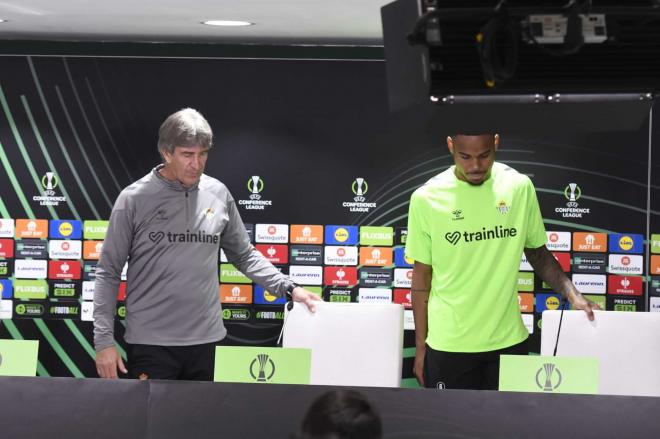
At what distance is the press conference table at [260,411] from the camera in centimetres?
260

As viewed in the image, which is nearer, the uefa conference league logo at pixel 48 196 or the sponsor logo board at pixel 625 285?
the sponsor logo board at pixel 625 285

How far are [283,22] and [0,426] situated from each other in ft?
9.13

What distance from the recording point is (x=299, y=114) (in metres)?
5.53

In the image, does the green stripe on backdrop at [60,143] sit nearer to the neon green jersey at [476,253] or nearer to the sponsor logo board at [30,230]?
the sponsor logo board at [30,230]

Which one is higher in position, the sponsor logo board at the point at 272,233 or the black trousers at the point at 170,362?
the sponsor logo board at the point at 272,233

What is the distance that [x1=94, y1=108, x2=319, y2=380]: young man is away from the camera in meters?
3.58

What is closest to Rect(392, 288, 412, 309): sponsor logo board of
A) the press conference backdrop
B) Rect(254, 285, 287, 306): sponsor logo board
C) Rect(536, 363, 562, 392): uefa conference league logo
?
the press conference backdrop

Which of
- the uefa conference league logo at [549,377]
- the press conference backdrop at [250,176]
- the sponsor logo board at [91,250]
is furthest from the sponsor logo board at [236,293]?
the uefa conference league logo at [549,377]

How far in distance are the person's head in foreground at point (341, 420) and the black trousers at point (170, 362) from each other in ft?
6.52

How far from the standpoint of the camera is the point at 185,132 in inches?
141

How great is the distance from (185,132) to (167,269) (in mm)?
503

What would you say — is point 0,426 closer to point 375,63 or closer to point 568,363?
point 568,363

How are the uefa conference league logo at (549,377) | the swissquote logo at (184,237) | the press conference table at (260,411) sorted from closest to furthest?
the press conference table at (260,411), the uefa conference league logo at (549,377), the swissquote logo at (184,237)

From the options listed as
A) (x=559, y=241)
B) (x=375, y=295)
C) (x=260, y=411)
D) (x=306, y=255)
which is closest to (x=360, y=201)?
(x=306, y=255)
